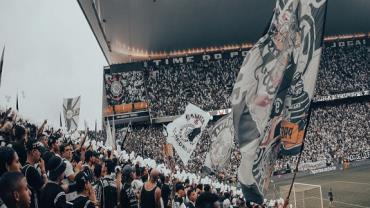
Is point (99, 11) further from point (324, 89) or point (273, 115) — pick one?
point (273, 115)

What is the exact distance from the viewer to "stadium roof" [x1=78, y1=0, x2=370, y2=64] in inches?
1548

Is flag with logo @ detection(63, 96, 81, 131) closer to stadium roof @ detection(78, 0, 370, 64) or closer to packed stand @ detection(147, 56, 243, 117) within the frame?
stadium roof @ detection(78, 0, 370, 64)

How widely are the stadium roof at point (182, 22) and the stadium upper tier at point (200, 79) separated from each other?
1.98 m

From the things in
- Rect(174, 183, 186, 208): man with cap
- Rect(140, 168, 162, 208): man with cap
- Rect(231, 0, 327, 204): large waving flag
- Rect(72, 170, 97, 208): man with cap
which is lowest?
Rect(174, 183, 186, 208): man with cap

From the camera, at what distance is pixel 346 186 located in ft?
85.4

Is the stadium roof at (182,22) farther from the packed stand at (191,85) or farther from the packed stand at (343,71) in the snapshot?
the packed stand at (343,71)

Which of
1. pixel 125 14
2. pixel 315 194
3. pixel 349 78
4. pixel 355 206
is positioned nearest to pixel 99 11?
pixel 125 14

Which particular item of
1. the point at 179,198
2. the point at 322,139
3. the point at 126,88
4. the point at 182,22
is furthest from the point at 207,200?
the point at 126,88

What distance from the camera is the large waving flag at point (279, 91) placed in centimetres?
531

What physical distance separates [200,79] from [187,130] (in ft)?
120

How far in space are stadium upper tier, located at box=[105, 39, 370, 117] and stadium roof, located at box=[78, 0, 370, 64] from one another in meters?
1.98

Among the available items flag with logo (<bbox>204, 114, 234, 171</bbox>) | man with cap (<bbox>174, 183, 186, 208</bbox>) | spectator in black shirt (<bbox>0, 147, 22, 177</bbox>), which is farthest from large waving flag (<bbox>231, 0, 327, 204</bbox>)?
flag with logo (<bbox>204, 114, 234, 171</bbox>)

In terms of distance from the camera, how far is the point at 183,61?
170 ft

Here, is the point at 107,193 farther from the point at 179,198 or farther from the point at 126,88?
the point at 126,88
